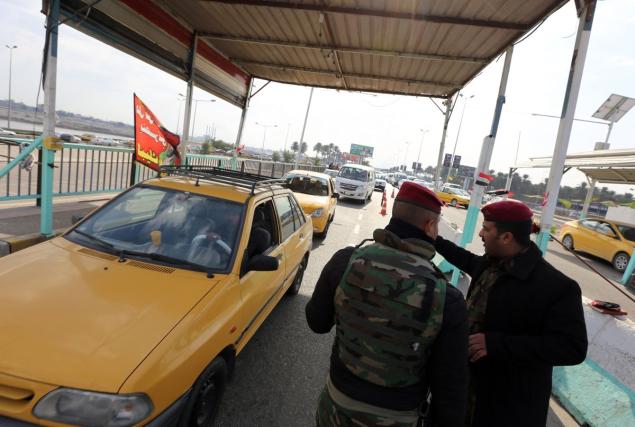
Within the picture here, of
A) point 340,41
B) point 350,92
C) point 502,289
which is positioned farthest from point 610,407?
point 350,92

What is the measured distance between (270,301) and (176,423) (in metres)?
1.71

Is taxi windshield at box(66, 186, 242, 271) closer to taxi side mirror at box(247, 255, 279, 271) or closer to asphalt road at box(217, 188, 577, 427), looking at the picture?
taxi side mirror at box(247, 255, 279, 271)

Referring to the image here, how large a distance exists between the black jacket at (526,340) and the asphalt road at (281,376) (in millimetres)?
1524

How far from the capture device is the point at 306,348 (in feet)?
13.0

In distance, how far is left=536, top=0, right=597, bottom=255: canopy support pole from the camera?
170 inches

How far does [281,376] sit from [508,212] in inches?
97.9

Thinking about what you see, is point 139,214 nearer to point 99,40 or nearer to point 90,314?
point 90,314

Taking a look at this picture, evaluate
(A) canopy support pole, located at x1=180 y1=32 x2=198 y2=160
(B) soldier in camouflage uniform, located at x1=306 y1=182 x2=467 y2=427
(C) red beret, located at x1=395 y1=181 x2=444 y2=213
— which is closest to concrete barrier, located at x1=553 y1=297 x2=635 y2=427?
(B) soldier in camouflage uniform, located at x1=306 y1=182 x2=467 y2=427

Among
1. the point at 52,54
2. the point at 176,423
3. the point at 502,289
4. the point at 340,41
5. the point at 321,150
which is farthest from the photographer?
the point at 321,150

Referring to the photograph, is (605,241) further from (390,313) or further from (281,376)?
(390,313)

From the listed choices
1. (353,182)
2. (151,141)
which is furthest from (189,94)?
(353,182)

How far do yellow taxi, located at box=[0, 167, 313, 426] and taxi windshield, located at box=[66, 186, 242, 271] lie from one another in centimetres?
1

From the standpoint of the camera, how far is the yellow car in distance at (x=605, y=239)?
12.5 m

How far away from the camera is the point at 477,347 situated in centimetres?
191
